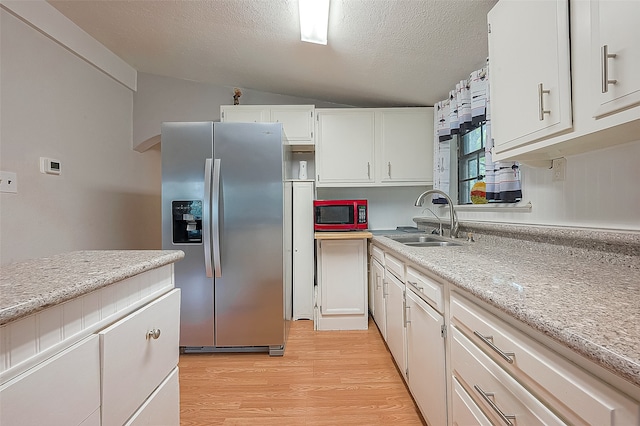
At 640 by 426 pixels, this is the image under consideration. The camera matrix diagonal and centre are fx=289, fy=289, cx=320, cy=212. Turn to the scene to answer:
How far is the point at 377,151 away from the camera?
289 centimetres

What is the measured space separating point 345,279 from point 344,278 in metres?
0.01

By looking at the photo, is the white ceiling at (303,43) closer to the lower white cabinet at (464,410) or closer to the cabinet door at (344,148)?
the cabinet door at (344,148)

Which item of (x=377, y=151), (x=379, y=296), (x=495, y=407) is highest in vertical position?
(x=377, y=151)

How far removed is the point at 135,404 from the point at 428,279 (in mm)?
1169

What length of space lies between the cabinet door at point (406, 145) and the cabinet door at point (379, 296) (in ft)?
3.12

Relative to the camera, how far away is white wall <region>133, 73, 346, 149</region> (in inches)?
121

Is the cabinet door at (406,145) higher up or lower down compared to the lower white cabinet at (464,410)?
higher up

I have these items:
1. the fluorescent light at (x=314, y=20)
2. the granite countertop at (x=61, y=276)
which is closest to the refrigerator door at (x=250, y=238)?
the fluorescent light at (x=314, y=20)

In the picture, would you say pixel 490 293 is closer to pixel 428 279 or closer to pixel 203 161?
pixel 428 279

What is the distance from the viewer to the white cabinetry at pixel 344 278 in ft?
8.61

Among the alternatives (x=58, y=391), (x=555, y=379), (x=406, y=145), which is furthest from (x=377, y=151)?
(x=58, y=391)

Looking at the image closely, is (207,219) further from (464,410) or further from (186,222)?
(464,410)

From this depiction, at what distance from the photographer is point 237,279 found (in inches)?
86.3

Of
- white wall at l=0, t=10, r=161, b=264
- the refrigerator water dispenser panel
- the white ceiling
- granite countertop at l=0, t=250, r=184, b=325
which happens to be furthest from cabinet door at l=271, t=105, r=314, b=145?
granite countertop at l=0, t=250, r=184, b=325
